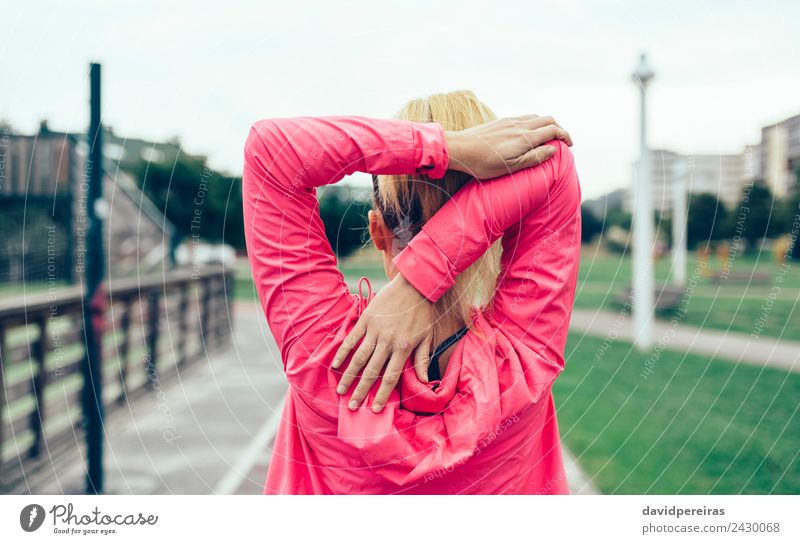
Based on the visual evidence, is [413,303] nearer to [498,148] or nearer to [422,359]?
[422,359]

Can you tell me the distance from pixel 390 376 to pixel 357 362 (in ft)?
0.19

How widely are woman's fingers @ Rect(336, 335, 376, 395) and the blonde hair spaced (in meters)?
0.12

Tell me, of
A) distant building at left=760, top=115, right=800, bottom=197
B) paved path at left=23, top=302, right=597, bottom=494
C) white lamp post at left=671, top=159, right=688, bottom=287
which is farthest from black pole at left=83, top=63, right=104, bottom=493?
white lamp post at left=671, top=159, right=688, bottom=287

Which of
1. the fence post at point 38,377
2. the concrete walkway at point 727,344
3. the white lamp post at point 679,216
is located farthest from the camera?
the concrete walkway at point 727,344

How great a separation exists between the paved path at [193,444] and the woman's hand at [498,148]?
131 cm

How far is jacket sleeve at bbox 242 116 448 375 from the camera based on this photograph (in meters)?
1.01

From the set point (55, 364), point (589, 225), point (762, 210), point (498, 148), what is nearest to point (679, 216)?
point (762, 210)

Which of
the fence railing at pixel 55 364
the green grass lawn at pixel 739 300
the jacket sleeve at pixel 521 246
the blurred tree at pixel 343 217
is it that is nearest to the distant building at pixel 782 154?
the blurred tree at pixel 343 217

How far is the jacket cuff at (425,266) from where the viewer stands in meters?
1.05

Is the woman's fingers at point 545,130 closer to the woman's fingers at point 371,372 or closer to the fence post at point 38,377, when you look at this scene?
the woman's fingers at point 371,372

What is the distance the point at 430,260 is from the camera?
3.45 ft

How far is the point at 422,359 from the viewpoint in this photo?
1.10 metres
